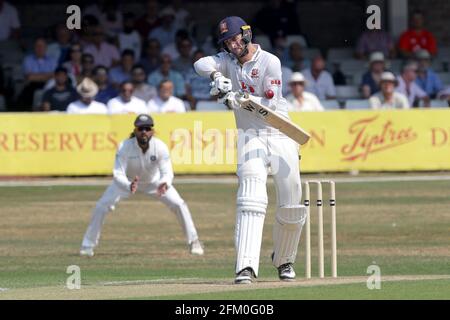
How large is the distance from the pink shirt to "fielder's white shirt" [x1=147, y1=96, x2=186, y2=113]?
6.31 feet

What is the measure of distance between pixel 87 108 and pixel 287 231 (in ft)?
37.1

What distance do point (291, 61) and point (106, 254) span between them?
29.5 ft

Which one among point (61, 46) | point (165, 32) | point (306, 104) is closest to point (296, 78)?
point (306, 104)

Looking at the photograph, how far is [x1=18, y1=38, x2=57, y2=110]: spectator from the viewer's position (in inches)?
962

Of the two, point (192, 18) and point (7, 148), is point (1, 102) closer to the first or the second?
point (7, 148)

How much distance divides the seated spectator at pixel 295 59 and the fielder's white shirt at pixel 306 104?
4.86 feet

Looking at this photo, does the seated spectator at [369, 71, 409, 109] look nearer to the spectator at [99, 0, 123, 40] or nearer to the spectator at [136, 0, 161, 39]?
the spectator at [136, 0, 161, 39]

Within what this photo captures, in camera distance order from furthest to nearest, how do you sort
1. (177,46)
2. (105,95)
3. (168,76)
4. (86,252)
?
(177,46)
(168,76)
(105,95)
(86,252)

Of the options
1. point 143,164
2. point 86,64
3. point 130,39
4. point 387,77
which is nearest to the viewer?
point 143,164

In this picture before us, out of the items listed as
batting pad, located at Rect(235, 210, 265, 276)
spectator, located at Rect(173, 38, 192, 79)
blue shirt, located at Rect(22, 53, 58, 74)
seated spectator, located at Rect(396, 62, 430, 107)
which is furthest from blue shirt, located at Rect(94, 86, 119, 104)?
batting pad, located at Rect(235, 210, 265, 276)

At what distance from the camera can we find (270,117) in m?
11.4

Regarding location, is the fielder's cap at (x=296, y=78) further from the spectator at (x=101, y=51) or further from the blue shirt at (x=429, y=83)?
the spectator at (x=101, y=51)

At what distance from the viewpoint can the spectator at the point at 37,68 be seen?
2444 centimetres

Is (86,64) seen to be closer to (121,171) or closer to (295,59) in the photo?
(295,59)
